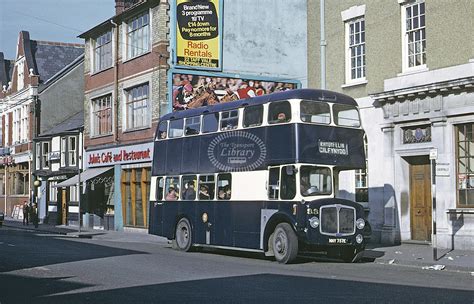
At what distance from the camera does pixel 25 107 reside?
5244 cm

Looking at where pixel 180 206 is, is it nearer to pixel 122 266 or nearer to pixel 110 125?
pixel 122 266

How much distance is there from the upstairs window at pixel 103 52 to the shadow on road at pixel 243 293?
2628cm

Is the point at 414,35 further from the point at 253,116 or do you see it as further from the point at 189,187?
the point at 189,187

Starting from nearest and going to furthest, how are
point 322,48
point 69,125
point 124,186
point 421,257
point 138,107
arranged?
point 421,257
point 322,48
point 138,107
point 124,186
point 69,125

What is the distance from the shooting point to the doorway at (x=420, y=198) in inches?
891

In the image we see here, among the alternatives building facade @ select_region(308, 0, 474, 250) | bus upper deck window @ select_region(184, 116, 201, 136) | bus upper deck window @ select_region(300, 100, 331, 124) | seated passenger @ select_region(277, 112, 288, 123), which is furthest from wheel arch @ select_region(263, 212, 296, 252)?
bus upper deck window @ select_region(184, 116, 201, 136)

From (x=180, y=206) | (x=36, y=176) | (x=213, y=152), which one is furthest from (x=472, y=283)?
(x=36, y=176)

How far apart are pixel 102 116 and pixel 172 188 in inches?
700

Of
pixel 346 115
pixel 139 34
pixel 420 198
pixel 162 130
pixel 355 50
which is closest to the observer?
pixel 346 115

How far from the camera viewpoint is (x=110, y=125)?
38.7m

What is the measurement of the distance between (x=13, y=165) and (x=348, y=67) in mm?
38114

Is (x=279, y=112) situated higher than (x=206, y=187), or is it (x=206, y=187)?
(x=279, y=112)

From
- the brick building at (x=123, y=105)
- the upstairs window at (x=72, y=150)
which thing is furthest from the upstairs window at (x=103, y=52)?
the upstairs window at (x=72, y=150)

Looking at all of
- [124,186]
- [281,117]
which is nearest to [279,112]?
[281,117]
